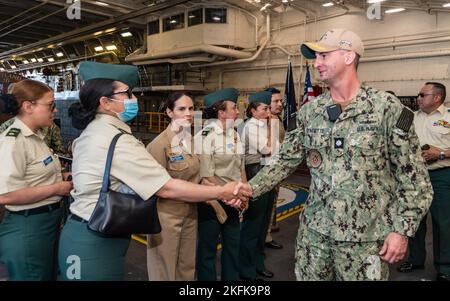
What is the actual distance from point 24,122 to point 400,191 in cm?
224

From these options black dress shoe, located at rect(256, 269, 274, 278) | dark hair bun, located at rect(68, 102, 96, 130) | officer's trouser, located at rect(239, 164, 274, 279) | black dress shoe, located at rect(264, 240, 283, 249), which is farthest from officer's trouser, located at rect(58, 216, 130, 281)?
black dress shoe, located at rect(264, 240, 283, 249)

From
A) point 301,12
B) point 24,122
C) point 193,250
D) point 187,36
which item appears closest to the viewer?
point 24,122

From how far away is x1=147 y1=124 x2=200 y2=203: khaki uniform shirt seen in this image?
8.19ft

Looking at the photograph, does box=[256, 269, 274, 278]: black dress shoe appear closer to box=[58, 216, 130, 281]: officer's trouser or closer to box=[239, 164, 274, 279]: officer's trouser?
box=[239, 164, 274, 279]: officer's trouser

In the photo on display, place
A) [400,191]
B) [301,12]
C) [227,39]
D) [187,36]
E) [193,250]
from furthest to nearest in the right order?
[187,36], [227,39], [301,12], [193,250], [400,191]

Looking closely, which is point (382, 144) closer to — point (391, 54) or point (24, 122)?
point (24, 122)

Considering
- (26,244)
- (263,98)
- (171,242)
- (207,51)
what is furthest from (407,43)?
(26,244)

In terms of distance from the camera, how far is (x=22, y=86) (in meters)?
2.12

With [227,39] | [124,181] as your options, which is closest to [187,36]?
[227,39]

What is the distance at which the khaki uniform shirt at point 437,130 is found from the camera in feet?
10.7

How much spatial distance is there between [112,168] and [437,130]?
10.6 ft

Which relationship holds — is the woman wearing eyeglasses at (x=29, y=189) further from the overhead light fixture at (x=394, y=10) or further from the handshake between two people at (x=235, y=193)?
the overhead light fixture at (x=394, y=10)

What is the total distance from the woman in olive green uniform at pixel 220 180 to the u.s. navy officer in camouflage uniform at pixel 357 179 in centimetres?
120

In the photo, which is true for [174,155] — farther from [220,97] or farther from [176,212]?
[220,97]
